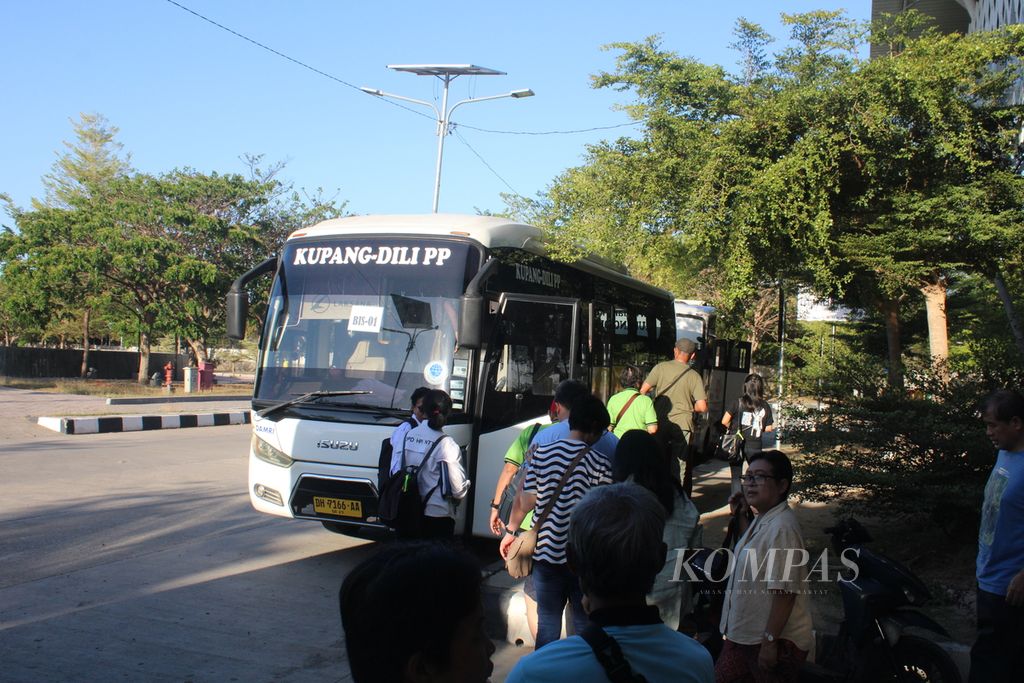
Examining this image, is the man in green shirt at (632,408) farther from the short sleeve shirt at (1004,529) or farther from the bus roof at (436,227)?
the short sleeve shirt at (1004,529)

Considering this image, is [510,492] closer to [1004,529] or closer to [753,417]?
[1004,529]

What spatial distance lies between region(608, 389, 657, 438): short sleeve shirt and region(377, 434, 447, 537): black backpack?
2549 millimetres

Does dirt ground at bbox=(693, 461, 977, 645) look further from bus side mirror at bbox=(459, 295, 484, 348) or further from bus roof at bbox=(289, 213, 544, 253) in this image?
bus roof at bbox=(289, 213, 544, 253)

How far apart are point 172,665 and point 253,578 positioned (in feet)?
7.49

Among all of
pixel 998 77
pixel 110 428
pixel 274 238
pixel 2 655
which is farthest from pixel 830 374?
pixel 274 238

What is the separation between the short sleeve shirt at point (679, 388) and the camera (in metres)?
10.6

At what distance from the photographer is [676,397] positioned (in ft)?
35.0

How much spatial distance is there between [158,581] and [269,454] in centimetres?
144

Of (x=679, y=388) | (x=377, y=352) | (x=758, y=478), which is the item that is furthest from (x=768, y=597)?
(x=679, y=388)

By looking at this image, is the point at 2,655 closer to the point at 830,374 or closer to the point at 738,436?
the point at 830,374

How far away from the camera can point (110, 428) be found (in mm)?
20547

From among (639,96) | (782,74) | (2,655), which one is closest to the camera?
(2,655)

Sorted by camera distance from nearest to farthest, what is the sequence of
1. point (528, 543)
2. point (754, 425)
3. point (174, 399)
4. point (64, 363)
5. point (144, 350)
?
1. point (528, 543)
2. point (754, 425)
3. point (174, 399)
4. point (144, 350)
5. point (64, 363)

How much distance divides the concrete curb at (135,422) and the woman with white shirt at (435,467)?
1556 cm
